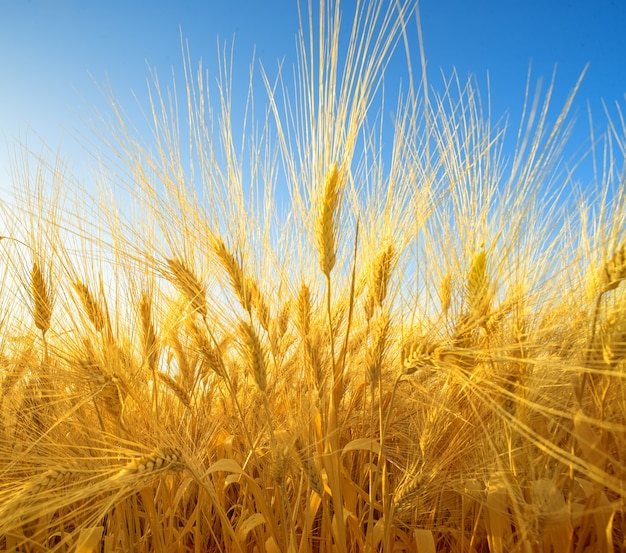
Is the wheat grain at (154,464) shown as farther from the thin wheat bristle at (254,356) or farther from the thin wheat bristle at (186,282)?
the thin wheat bristle at (186,282)

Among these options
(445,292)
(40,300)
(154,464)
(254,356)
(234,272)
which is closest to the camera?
(154,464)

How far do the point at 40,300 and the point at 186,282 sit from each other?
0.55 meters

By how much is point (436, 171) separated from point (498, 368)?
Answer: 1.77 ft

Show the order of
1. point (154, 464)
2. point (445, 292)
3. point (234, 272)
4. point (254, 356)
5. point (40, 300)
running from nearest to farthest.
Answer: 1. point (154, 464)
2. point (254, 356)
3. point (234, 272)
4. point (445, 292)
5. point (40, 300)

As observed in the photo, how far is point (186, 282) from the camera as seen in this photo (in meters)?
1.20

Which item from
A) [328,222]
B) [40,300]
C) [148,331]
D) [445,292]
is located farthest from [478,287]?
[40,300]

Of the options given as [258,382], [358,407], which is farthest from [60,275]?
[358,407]

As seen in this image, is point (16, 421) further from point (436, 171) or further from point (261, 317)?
point (436, 171)

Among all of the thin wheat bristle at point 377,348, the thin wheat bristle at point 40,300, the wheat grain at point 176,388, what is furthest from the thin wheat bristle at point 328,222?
the thin wheat bristle at point 40,300

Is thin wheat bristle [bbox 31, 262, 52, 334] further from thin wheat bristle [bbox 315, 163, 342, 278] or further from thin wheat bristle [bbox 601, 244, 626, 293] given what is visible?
thin wheat bristle [bbox 601, 244, 626, 293]

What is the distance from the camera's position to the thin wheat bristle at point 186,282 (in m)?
1.18

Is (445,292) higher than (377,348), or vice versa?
(445,292)

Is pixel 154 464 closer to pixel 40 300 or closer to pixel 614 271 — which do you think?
pixel 40 300

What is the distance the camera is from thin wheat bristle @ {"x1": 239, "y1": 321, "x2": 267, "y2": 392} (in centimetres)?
104
